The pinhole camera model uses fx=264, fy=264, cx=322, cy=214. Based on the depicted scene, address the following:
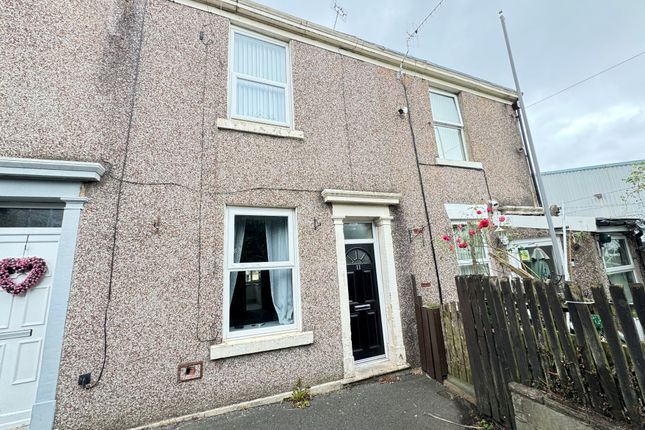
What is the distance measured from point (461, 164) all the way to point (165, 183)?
6225 mm

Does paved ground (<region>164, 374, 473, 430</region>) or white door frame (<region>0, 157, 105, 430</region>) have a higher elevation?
white door frame (<region>0, 157, 105, 430</region>)

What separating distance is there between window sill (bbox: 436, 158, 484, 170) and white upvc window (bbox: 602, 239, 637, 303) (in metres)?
4.44

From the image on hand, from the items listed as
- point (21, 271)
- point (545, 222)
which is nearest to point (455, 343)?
point (545, 222)

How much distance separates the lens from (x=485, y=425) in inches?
119

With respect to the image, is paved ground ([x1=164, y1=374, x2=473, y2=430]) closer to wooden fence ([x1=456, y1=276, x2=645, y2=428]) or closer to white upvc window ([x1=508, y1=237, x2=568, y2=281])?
wooden fence ([x1=456, y1=276, x2=645, y2=428])

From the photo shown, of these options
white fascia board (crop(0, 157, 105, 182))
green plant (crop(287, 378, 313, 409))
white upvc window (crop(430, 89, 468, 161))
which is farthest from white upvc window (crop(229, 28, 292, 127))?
green plant (crop(287, 378, 313, 409))

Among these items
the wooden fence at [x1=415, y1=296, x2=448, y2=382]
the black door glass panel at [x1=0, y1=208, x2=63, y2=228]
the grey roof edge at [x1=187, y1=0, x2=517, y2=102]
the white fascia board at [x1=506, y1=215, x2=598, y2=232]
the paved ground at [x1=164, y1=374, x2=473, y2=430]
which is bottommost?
the paved ground at [x1=164, y1=374, x2=473, y2=430]

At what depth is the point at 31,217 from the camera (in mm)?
3410

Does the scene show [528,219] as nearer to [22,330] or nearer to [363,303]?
[363,303]

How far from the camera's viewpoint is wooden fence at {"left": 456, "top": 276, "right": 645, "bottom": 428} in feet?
6.49

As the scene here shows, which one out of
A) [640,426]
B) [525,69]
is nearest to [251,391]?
[640,426]

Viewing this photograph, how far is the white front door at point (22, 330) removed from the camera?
3.03 m

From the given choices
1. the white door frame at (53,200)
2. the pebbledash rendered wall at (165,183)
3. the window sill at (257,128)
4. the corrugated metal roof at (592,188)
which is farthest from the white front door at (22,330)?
the corrugated metal roof at (592,188)

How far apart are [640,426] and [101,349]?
5.08 metres
